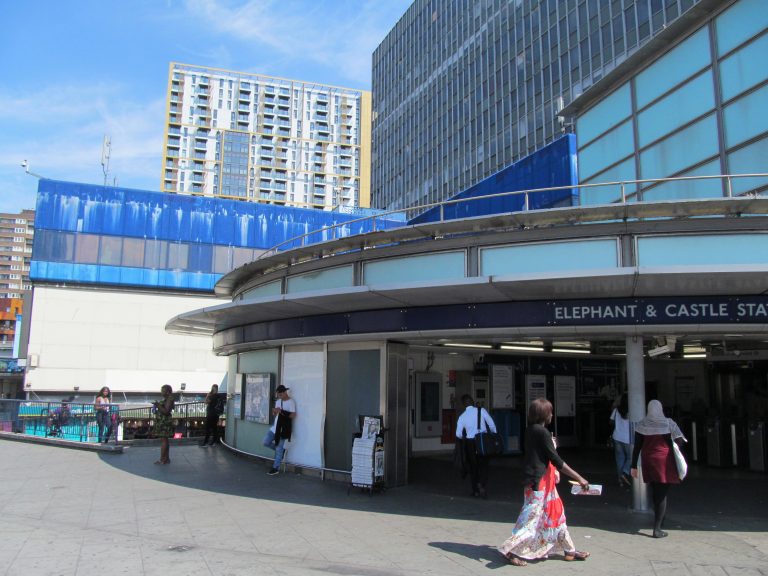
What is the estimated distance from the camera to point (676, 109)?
1412cm

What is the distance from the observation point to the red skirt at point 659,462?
275 inches

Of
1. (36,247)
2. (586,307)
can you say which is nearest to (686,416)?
(586,307)

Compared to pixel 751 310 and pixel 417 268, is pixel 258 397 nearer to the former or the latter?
pixel 417 268

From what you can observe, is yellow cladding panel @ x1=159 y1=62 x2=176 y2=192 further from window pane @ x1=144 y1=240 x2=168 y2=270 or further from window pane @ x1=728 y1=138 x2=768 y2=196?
window pane @ x1=728 y1=138 x2=768 y2=196

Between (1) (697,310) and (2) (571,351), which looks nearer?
(1) (697,310)

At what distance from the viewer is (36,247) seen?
35.2 metres

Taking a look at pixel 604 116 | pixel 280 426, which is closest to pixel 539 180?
pixel 604 116

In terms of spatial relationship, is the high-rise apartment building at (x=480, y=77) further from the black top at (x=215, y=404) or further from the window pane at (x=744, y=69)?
the black top at (x=215, y=404)

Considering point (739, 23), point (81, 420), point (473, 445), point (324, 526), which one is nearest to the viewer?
point (324, 526)

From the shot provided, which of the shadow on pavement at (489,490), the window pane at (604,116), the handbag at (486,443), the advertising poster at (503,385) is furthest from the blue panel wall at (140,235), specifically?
the handbag at (486,443)

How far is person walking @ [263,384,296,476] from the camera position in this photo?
11.3 metres

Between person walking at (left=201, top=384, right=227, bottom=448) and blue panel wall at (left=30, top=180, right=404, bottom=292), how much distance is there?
20.4 metres

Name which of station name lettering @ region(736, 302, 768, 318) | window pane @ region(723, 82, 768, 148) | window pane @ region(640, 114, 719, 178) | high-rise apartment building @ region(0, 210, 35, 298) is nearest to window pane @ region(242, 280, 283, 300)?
station name lettering @ region(736, 302, 768, 318)

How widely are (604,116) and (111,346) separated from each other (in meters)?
30.4
